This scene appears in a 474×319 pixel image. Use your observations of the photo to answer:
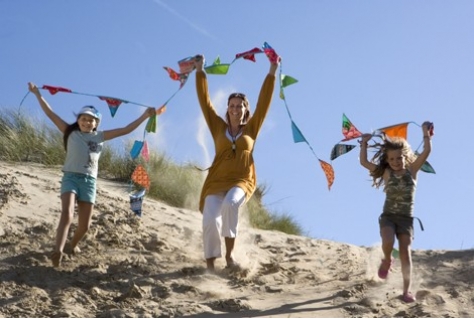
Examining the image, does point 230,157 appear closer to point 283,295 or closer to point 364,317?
point 283,295

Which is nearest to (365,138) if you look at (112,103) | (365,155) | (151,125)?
(365,155)

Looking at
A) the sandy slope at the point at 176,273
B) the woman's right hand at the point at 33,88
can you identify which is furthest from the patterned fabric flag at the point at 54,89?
the sandy slope at the point at 176,273

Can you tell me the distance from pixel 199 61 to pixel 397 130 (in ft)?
6.51

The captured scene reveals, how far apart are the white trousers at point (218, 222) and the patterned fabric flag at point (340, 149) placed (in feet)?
3.67

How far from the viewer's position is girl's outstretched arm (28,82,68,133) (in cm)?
768

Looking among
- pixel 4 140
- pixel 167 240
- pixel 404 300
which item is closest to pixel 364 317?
pixel 404 300

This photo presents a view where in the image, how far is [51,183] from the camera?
9711 mm

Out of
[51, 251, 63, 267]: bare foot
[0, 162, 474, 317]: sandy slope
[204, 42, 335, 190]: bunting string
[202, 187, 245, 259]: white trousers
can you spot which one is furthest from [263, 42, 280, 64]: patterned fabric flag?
[51, 251, 63, 267]: bare foot

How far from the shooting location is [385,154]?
24.8 feet

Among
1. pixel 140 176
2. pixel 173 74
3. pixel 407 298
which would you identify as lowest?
pixel 407 298

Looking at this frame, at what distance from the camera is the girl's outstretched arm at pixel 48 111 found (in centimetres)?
768

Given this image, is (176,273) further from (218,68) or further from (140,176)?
(218,68)

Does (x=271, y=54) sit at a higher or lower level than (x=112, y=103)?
higher

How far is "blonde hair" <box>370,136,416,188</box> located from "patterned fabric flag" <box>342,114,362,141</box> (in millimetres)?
506
